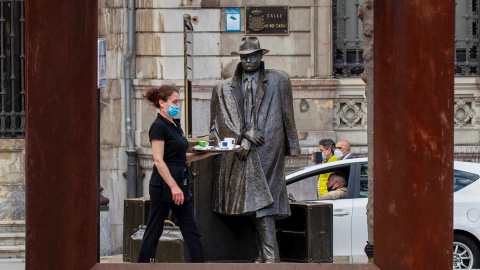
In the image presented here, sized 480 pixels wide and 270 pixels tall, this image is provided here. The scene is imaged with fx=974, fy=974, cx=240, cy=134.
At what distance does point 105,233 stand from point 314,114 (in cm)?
368

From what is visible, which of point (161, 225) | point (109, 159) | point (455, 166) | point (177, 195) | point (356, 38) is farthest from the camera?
point (356, 38)

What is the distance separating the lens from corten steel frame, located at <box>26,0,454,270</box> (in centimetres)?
290

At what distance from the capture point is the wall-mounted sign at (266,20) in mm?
14845

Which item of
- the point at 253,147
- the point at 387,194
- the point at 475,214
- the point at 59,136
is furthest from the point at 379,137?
the point at 475,214

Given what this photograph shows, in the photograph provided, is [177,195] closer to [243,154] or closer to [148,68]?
[243,154]

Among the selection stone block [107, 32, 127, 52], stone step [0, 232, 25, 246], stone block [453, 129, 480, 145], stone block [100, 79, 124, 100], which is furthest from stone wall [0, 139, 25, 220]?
stone block [453, 129, 480, 145]

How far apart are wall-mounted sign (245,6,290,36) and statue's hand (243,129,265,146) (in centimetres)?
711

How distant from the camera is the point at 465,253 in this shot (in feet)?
34.2

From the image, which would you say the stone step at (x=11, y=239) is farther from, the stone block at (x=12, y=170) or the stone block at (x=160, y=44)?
the stone block at (x=160, y=44)

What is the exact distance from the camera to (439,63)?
289 cm

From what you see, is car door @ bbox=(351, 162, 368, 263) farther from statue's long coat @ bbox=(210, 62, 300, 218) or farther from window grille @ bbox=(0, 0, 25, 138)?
window grille @ bbox=(0, 0, 25, 138)

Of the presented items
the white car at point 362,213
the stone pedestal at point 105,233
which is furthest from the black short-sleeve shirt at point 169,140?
the stone pedestal at point 105,233

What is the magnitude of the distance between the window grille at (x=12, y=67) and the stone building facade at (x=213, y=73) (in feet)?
4.26

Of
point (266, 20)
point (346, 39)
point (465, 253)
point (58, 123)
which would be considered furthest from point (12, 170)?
point (58, 123)
